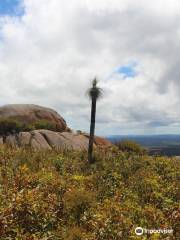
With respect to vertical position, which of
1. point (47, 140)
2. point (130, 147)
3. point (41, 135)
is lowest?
point (130, 147)

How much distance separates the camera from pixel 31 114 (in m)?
50.2

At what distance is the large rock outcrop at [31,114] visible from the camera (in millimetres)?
48562

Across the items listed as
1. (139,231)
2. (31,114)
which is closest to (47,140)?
(31,114)

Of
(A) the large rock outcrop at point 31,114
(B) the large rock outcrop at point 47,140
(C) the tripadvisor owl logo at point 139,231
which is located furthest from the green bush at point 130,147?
(C) the tripadvisor owl logo at point 139,231

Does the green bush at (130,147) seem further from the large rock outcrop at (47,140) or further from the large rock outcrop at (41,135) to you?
the large rock outcrop at (47,140)

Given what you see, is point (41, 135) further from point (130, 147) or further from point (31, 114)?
point (31, 114)

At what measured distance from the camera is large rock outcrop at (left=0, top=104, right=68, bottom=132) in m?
48.6

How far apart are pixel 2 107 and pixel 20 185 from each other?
118 ft

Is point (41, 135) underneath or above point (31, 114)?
underneath

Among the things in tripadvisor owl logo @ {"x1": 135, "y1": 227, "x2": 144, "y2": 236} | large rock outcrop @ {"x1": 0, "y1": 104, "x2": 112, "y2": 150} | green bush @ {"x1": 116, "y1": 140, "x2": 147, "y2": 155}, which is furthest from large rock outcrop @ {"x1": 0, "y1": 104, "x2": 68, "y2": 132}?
tripadvisor owl logo @ {"x1": 135, "y1": 227, "x2": 144, "y2": 236}

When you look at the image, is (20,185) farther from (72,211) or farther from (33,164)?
(33,164)

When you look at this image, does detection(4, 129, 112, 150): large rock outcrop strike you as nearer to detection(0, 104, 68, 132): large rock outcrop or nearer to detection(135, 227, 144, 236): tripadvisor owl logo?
detection(0, 104, 68, 132): large rock outcrop

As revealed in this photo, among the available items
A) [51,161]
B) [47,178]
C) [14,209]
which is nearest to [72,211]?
[14,209]

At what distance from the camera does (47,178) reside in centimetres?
1764
